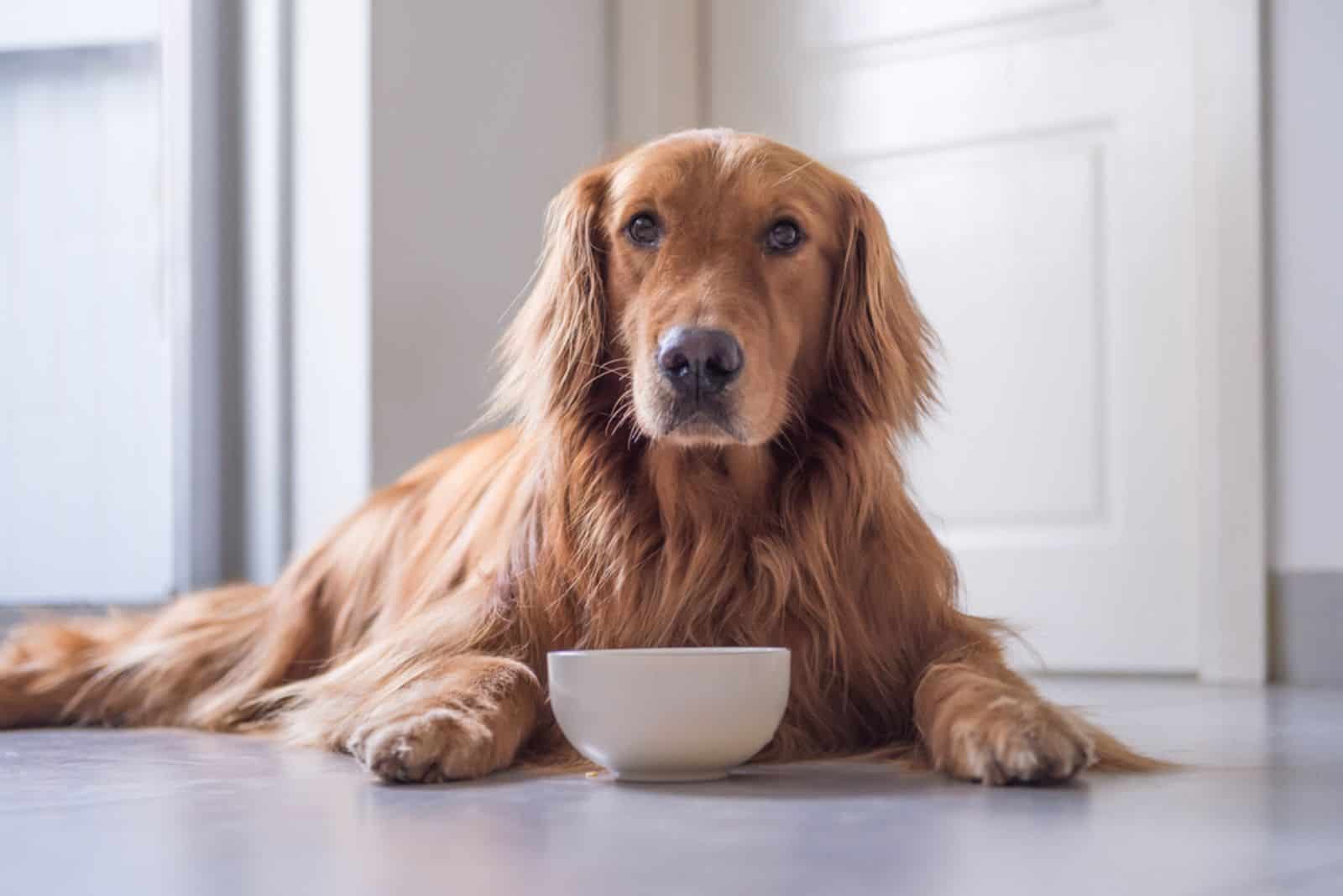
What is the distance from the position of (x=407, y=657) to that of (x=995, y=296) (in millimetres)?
2091

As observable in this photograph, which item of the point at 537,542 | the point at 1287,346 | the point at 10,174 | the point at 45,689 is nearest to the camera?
the point at 537,542

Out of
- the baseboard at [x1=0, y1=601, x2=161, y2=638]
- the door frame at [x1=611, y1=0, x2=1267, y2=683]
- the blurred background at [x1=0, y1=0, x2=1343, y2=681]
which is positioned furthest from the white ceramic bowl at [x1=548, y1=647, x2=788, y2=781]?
the baseboard at [x1=0, y1=601, x2=161, y2=638]

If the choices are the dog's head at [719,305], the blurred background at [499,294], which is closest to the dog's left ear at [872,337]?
the dog's head at [719,305]

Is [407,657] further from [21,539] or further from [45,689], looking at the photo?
[21,539]

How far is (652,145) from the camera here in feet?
6.78

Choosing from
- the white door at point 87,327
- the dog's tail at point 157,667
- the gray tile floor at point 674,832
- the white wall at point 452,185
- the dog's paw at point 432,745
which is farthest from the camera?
the white door at point 87,327

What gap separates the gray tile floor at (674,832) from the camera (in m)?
1.15

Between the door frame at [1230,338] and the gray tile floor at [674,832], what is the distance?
1425mm

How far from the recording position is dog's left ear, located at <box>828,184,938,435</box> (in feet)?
6.60

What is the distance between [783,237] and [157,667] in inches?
52.5

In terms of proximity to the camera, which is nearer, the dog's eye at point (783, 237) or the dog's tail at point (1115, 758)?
the dog's tail at point (1115, 758)

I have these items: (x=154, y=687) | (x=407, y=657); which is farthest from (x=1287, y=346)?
(x=154, y=687)

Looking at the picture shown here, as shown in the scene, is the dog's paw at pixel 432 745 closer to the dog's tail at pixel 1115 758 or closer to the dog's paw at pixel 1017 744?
the dog's paw at pixel 1017 744

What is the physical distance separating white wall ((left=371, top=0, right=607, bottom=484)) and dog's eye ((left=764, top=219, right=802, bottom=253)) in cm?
156
